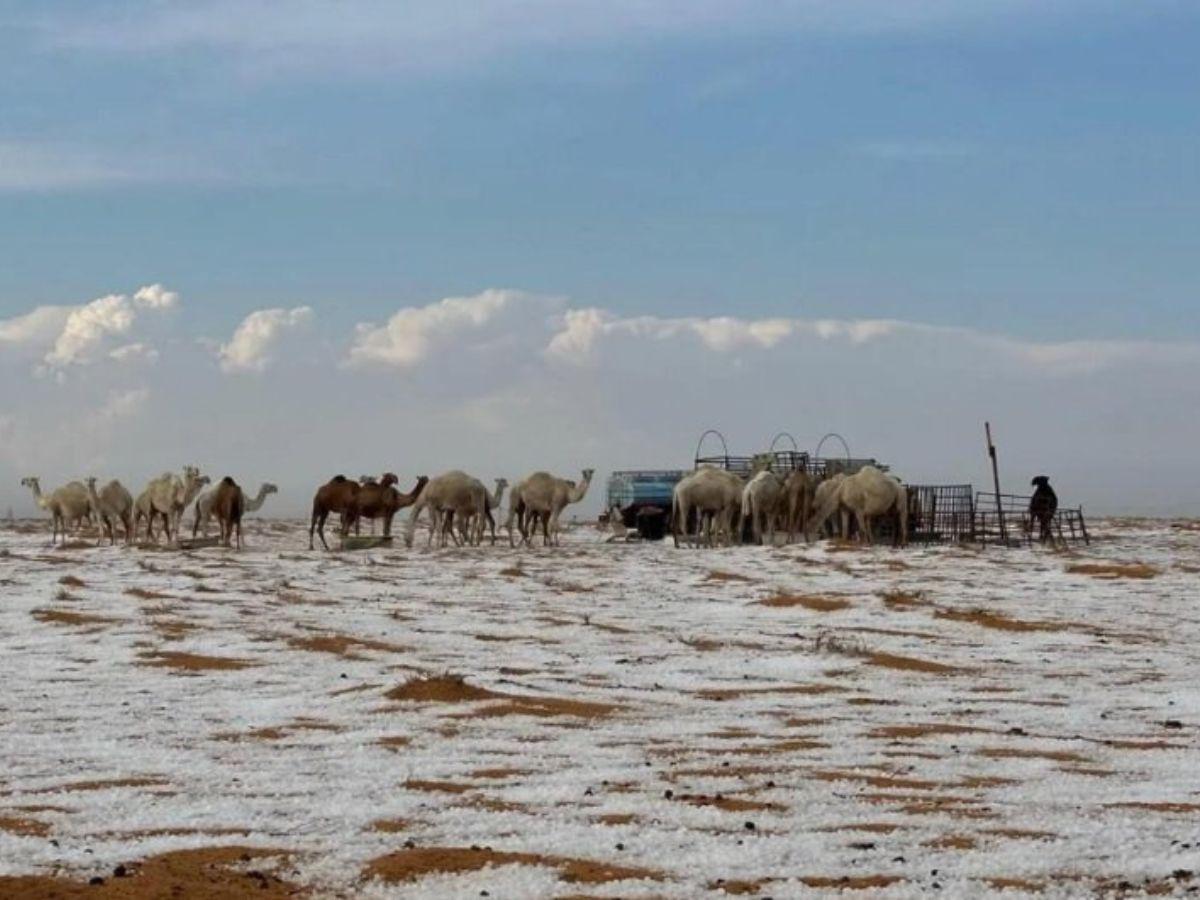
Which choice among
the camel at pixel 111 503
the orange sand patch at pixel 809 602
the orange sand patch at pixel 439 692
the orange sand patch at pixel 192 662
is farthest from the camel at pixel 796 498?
the orange sand patch at pixel 439 692

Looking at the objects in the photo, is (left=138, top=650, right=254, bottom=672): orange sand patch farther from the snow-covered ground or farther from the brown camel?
the brown camel

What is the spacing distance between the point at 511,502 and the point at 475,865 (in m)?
40.2

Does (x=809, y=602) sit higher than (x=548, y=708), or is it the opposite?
(x=809, y=602)

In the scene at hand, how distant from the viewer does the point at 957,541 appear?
156 feet

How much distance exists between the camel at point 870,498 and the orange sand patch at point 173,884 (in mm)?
37160

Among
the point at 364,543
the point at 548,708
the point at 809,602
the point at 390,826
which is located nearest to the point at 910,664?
the point at 548,708

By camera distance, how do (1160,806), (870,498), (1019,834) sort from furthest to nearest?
(870,498)
(1160,806)
(1019,834)

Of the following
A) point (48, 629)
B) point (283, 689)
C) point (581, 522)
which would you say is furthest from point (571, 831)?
point (581, 522)

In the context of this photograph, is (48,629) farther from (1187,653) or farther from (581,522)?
(581,522)

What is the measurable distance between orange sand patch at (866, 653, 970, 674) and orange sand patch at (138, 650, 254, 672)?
571 centimetres

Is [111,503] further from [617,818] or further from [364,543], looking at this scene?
[617,818]

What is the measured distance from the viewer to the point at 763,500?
46.2 m

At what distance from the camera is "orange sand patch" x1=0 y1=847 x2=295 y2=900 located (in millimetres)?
6703

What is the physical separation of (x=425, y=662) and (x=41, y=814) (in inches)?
305
